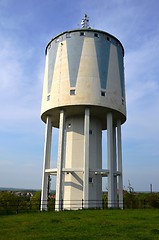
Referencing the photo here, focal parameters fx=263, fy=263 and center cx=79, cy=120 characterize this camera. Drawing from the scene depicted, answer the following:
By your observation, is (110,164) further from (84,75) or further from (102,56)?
(102,56)

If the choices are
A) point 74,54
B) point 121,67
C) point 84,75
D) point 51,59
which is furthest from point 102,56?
point 51,59

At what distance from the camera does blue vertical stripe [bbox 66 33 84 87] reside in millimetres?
18781

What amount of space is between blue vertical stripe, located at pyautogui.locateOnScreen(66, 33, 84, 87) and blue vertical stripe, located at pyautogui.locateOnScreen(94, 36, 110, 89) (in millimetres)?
1283

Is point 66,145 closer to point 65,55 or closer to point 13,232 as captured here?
point 65,55

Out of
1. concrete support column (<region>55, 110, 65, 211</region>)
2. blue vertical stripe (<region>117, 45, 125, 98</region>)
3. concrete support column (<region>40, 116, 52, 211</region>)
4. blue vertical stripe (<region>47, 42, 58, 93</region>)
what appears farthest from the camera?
blue vertical stripe (<region>117, 45, 125, 98</region>)

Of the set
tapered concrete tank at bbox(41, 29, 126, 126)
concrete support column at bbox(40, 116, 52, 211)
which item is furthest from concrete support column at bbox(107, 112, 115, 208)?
concrete support column at bbox(40, 116, 52, 211)

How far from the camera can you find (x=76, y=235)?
8.27 meters

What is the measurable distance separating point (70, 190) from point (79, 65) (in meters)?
8.98

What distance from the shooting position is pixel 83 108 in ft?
61.4

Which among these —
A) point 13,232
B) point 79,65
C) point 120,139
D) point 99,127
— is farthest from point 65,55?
point 13,232

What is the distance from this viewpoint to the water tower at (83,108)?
18.1 meters

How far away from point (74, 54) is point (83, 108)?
4.10 meters

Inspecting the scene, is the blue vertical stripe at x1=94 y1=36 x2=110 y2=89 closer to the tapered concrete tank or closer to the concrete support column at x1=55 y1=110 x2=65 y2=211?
the tapered concrete tank

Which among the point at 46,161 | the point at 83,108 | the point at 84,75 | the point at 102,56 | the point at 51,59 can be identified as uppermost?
the point at 51,59
